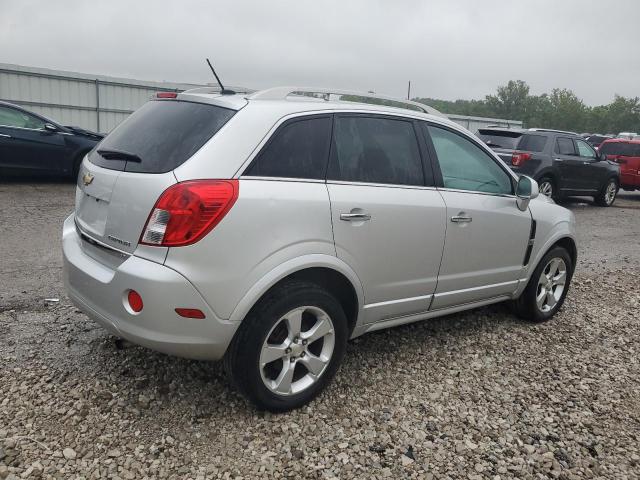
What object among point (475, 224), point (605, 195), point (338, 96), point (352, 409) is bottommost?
point (352, 409)

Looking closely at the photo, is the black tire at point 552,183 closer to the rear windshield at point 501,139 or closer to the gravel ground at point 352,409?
the rear windshield at point 501,139

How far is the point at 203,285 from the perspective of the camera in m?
2.52

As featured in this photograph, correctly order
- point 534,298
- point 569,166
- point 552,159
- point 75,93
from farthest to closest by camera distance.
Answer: point 75,93 → point 569,166 → point 552,159 → point 534,298

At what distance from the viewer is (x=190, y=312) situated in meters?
2.54

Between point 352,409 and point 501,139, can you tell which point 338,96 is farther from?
point 501,139

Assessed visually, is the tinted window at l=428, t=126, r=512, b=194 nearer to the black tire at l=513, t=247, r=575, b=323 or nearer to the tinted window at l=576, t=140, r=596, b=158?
the black tire at l=513, t=247, r=575, b=323

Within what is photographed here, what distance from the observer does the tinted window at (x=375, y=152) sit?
3.10 metres

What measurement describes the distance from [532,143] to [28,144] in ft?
32.0

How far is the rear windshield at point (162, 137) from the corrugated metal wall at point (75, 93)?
1429 cm

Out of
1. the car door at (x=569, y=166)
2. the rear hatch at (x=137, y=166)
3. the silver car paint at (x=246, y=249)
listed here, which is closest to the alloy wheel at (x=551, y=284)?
the silver car paint at (x=246, y=249)

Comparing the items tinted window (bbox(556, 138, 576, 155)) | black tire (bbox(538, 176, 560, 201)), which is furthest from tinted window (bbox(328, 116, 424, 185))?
tinted window (bbox(556, 138, 576, 155))

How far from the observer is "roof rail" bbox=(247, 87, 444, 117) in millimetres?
3061

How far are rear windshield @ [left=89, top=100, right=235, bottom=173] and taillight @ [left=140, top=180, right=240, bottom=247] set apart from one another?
180mm

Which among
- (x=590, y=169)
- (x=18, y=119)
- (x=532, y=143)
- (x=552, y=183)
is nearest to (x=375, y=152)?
(x=18, y=119)
